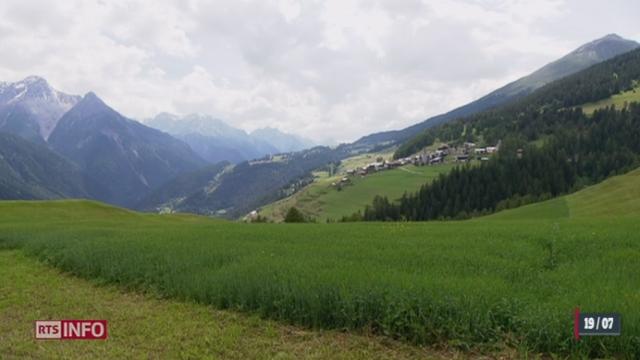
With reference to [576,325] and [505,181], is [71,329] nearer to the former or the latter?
[576,325]

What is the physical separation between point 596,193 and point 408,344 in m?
110

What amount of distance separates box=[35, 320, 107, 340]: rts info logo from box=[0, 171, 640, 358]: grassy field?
10.6 feet

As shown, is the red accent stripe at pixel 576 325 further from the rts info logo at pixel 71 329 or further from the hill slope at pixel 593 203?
the hill slope at pixel 593 203

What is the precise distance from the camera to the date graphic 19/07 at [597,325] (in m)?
10.8

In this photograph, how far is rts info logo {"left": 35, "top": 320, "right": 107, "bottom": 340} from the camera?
13828 millimetres

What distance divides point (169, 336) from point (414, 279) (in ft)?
23.3

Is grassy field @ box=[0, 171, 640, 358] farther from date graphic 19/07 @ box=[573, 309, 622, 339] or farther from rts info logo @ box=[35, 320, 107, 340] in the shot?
rts info logo @ box=[35, 320, 107, 340]

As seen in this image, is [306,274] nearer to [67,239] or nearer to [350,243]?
[350,243]

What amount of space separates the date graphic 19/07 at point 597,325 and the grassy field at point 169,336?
2.66m

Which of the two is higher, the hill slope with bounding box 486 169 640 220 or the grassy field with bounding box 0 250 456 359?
the grassy field with bounding box 0 250 456 359

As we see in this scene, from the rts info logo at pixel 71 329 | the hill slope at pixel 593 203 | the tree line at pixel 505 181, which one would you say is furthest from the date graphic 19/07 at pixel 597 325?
the tree line at pixel 505 181

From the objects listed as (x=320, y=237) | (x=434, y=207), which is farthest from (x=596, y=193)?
(x=320, y=237)

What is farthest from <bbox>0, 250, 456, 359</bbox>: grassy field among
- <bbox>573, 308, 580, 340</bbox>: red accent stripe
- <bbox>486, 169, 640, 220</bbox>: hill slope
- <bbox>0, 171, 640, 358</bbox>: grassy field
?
<bbox>486, 169, 640, 220</bbox>: hill slope

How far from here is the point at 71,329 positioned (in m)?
14.5
